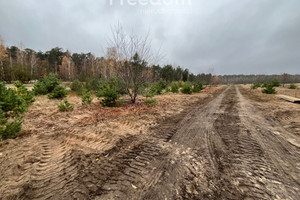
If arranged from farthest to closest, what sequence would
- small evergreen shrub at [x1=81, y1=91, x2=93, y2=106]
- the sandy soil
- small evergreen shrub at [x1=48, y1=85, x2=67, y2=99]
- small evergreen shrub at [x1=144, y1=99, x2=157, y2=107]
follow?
1. small evergreen shrub at [x1=48, y1=85, x2=67, y2=99]
2. small evergreen shrub at [x1=144, y1=99, x2=157, y2=107]
3. small evergreen shrub at [x1=81, y1=91, x2=93, y2=106]
4. the sandy soil

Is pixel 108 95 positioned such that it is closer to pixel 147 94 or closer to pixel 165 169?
pixel 147 94

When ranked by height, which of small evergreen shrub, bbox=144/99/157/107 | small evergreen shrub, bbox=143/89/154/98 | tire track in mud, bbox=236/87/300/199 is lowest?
tire track in mud, bbox=236/87/300/199

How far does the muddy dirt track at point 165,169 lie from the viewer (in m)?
1.72

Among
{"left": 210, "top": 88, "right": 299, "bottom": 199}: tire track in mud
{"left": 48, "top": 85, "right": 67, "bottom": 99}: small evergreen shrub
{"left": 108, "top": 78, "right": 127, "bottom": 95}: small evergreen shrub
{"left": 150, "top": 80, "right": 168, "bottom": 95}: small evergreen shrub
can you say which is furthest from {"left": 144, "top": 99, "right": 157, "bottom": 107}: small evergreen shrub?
{"left": 48, "top": 85, "right": 67, "bottom": 99}: small evergreen shrub

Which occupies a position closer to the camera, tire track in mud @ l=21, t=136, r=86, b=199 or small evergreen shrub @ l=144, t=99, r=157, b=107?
tire track in mud @ l=21, t=136, r=86, b=199

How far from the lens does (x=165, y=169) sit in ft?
7.19

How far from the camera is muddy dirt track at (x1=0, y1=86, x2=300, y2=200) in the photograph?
5.65 ft

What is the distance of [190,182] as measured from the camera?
74.6 inches

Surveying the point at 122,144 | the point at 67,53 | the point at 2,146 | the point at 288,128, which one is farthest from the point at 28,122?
the point at 67,53

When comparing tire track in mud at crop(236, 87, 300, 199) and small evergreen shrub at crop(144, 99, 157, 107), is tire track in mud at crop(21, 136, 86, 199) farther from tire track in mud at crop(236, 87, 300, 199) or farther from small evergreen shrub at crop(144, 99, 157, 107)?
small evergreen shrub at crop(144, 99, 157, 107)

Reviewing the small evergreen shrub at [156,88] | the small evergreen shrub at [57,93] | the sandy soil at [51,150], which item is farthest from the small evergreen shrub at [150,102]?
the small evergreen shrub at [57,93]

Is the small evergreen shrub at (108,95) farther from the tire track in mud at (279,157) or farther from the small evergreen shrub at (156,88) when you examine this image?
the tire track in mud at (279,157)

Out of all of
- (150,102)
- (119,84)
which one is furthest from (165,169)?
(119,84)

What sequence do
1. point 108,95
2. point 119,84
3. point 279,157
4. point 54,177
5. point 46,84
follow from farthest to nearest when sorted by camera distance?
1. point 46,84
2. point 119,84
3. point 108,95
4. point 279,157
5. point 54,177
